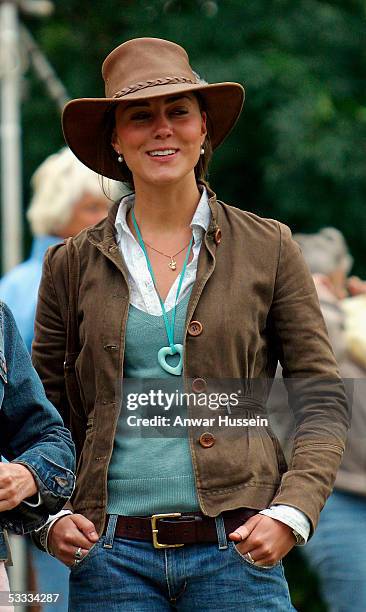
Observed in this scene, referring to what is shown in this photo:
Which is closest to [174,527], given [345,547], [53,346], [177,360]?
[177,360]

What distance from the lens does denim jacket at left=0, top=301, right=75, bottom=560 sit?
3.26m

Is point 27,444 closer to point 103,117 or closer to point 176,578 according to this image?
point 176,578

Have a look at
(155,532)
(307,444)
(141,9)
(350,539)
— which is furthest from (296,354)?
(141,9)

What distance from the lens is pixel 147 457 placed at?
3566mm

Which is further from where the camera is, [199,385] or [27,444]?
[199,385]

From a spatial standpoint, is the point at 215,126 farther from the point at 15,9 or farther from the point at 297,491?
the point at 15,9

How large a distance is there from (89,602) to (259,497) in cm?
49

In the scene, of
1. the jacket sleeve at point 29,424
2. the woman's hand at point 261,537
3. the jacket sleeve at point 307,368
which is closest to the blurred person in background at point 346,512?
the jacket sleeve at point 307,368

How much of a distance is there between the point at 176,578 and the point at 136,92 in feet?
3.99

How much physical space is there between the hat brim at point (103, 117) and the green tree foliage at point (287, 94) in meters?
5.87

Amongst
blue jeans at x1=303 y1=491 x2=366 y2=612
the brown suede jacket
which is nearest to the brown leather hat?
the brown suede jacket

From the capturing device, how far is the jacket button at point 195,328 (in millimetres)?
3599

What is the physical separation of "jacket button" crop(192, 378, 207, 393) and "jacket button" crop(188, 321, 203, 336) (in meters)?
0.11

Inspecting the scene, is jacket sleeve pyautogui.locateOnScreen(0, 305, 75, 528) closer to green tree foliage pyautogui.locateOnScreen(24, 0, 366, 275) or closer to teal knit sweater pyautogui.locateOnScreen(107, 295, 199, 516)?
teal knit sweater pyautogui.locateOnScreen(107, 295, 199, 516)
